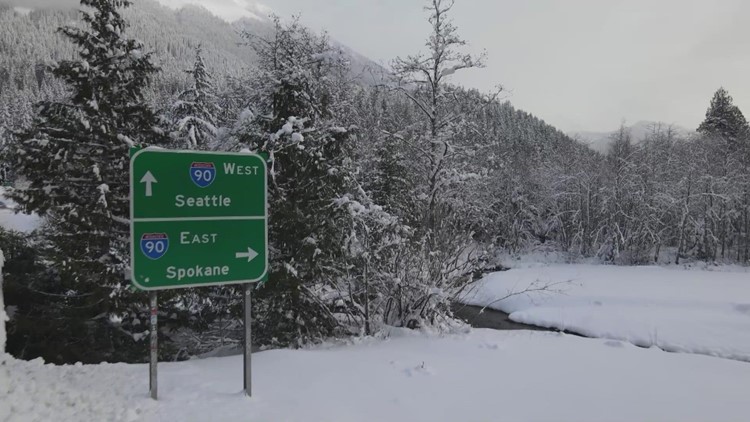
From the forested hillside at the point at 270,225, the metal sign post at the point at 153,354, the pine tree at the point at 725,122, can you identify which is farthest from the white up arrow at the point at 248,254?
the pine tree at the point at 725,122

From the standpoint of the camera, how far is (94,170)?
889 cm

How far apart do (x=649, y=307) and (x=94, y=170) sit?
20.3 meters

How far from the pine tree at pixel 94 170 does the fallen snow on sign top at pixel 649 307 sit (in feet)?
27.4

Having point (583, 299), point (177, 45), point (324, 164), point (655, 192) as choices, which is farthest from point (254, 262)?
point (177, 45)

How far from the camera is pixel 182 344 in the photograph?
440 inches

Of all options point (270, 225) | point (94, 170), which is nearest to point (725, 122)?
point (270, 225)

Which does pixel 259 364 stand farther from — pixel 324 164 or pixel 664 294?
pixel 664 294

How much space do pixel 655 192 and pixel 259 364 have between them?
1497 inches

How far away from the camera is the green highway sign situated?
418cm

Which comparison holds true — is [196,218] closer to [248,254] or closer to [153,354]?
[248,254]

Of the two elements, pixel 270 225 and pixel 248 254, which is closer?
pixel 248 254

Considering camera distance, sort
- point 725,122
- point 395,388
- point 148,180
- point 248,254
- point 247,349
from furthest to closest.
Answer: point 725,122
point 395,388
point 248,254
point 247,349
point 148,180

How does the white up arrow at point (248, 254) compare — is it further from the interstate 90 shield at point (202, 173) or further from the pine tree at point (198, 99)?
the pine tree at point (198, 99)

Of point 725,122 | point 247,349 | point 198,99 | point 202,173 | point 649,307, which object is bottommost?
point 649,307
